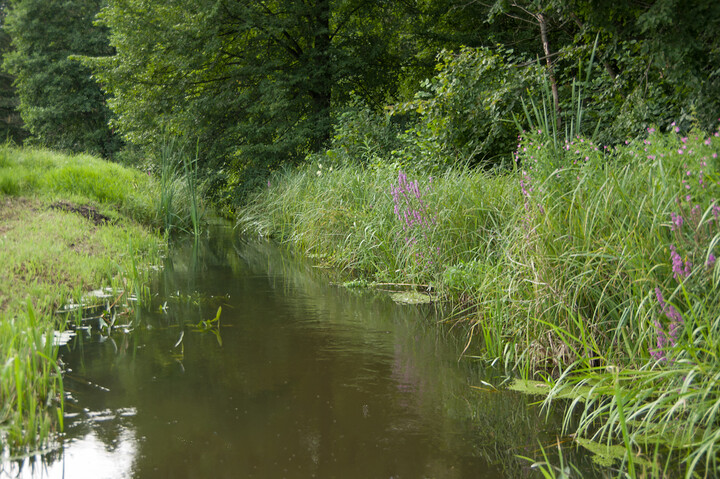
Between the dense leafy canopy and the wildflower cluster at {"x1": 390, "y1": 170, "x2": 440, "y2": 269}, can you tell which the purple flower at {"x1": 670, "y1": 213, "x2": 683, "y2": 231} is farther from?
the dense leafy canopy

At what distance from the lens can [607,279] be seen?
11.3 feet

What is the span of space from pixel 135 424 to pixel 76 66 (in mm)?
24963

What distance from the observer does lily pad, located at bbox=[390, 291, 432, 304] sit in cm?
532

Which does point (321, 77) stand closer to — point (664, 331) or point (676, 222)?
point (676, 222)

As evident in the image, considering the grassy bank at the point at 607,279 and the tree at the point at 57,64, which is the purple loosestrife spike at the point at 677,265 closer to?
the grassy bank at the point at 607,279

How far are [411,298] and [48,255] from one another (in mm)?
3425

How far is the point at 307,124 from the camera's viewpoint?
42.0 feet

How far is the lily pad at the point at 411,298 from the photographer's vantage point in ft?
17.5

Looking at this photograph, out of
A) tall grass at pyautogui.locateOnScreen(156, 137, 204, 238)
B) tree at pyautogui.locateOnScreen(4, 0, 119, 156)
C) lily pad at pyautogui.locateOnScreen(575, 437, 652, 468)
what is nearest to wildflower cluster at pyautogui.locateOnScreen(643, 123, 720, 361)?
lily pad at pyautogui.locateOnScreen(575, 437, 652, 468)

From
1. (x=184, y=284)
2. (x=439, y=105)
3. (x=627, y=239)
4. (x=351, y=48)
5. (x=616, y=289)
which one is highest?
(x=351, y=48)

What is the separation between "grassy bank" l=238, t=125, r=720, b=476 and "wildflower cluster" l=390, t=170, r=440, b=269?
15 mm

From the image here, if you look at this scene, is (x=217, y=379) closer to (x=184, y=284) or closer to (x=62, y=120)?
(x=184, y=284)

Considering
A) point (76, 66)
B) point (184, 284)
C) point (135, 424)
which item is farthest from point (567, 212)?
point (76, 66)

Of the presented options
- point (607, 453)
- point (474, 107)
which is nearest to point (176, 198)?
point (474, 107)
